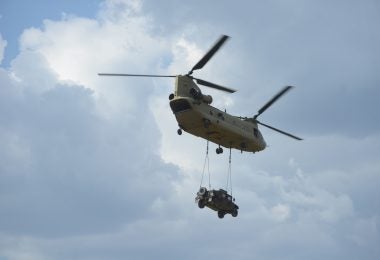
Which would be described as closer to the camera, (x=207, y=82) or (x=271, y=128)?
(x=207, y=82)

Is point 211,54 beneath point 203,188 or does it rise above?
above

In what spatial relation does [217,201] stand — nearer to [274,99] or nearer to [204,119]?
[204,119]

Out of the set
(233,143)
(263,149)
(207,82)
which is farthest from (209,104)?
(263,149)

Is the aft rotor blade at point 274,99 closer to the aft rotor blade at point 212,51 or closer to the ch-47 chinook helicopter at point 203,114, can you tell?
the ch-47 chinook helicopter at point 203,114

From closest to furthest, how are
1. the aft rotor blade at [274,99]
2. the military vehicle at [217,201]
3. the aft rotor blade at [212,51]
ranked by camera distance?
the aft rotor blade at [212,51] < the military vehicle at [217,201] < the aft rotor blade at [274,99]

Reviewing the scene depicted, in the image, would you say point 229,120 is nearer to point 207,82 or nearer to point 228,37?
point 207,82

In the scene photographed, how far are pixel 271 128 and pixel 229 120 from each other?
787 centimetres

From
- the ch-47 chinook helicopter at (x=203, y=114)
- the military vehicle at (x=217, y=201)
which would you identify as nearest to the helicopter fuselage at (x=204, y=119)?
the ch-47 chinook helicopter at (x=203, y=114)

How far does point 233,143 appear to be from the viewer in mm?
80375

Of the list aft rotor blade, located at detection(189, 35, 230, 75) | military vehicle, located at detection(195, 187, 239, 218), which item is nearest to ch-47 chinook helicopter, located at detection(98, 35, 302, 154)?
aft rotor blade, located at detection(189, 35, 230, 75)

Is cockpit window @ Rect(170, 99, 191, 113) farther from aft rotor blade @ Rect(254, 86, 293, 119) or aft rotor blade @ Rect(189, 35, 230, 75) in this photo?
aft rotor blade @ Rect(254, 86, 293, 119)

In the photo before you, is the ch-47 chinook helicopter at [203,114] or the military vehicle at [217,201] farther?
the military vehicle at [217,201]

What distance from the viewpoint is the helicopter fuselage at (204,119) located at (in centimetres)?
7238

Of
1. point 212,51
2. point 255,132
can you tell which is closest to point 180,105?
point 212,51
